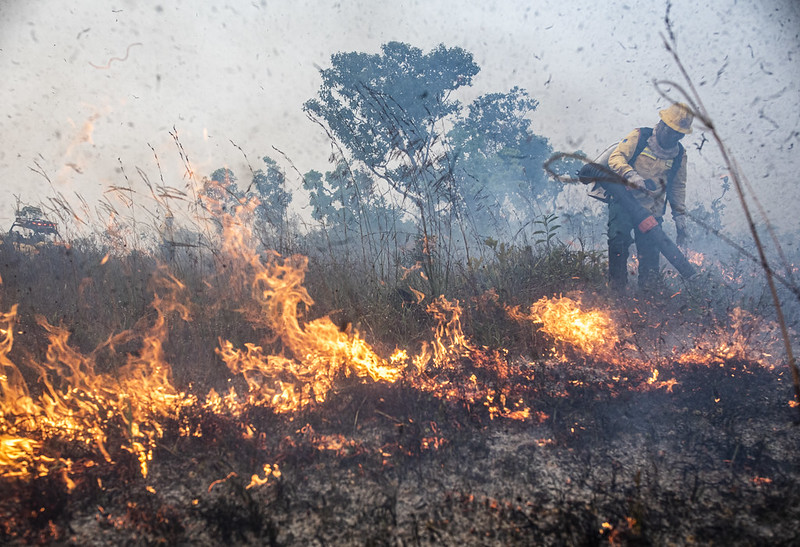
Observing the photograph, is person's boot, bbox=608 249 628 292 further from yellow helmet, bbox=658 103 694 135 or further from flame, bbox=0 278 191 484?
flame, bbox=0 278 191 484

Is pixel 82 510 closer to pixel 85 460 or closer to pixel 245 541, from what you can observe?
pixel 85 460

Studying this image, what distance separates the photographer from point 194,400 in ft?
9.72

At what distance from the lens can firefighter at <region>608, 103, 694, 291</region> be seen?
17.4 feet

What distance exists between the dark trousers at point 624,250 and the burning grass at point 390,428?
1.07 meters

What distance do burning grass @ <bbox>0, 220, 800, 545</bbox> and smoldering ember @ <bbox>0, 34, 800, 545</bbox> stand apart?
0.01m

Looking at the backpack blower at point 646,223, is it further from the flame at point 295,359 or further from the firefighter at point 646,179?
the flame at point 295,359

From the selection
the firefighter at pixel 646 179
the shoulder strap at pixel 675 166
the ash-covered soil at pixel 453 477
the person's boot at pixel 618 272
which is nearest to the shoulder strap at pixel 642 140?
the firefighter at pixel 646 179

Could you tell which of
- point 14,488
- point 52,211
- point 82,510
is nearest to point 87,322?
point 52,211


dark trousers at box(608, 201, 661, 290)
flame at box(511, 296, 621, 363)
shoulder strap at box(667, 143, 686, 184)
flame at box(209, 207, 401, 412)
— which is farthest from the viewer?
shoulder strap at box(667, 143, 686, 184)

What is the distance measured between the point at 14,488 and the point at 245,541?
1335mm

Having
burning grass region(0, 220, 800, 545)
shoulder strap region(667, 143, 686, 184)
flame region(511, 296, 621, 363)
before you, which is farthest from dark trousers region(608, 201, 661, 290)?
flame region(511, 296, 621, 363)

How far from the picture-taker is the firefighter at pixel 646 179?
530 cm

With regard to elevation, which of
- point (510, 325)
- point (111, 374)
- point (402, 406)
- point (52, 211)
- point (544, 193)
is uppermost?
point (544, 193)

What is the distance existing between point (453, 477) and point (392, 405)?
79 cm
